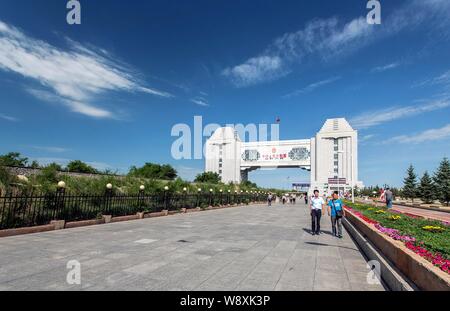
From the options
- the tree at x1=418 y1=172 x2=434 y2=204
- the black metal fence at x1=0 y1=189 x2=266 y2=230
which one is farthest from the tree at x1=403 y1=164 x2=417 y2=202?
the black metal fence at x1=0 y1=189 x2=266 y2=230

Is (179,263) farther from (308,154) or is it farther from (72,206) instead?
(308,154)

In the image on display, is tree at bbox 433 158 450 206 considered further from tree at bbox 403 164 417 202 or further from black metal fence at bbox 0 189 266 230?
black metal fence at bbox 0 189 266 230

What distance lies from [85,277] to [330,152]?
311 feet

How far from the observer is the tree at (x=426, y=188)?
49.5 metres

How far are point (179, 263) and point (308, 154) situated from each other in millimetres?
94800

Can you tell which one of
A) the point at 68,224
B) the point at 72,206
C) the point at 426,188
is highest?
the point at 426,188

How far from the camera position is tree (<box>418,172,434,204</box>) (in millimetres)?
49531

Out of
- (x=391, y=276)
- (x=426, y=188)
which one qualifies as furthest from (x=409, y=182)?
(x=391, y=276)

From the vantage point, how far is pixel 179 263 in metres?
6.59

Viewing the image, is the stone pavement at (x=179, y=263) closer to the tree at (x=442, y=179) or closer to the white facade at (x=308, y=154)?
the tree at (x=442, y=179)

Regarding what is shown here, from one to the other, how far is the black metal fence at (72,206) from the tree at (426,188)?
1850 inches

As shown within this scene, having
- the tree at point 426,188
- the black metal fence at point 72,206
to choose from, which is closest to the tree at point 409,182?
the tree at point 426,188
